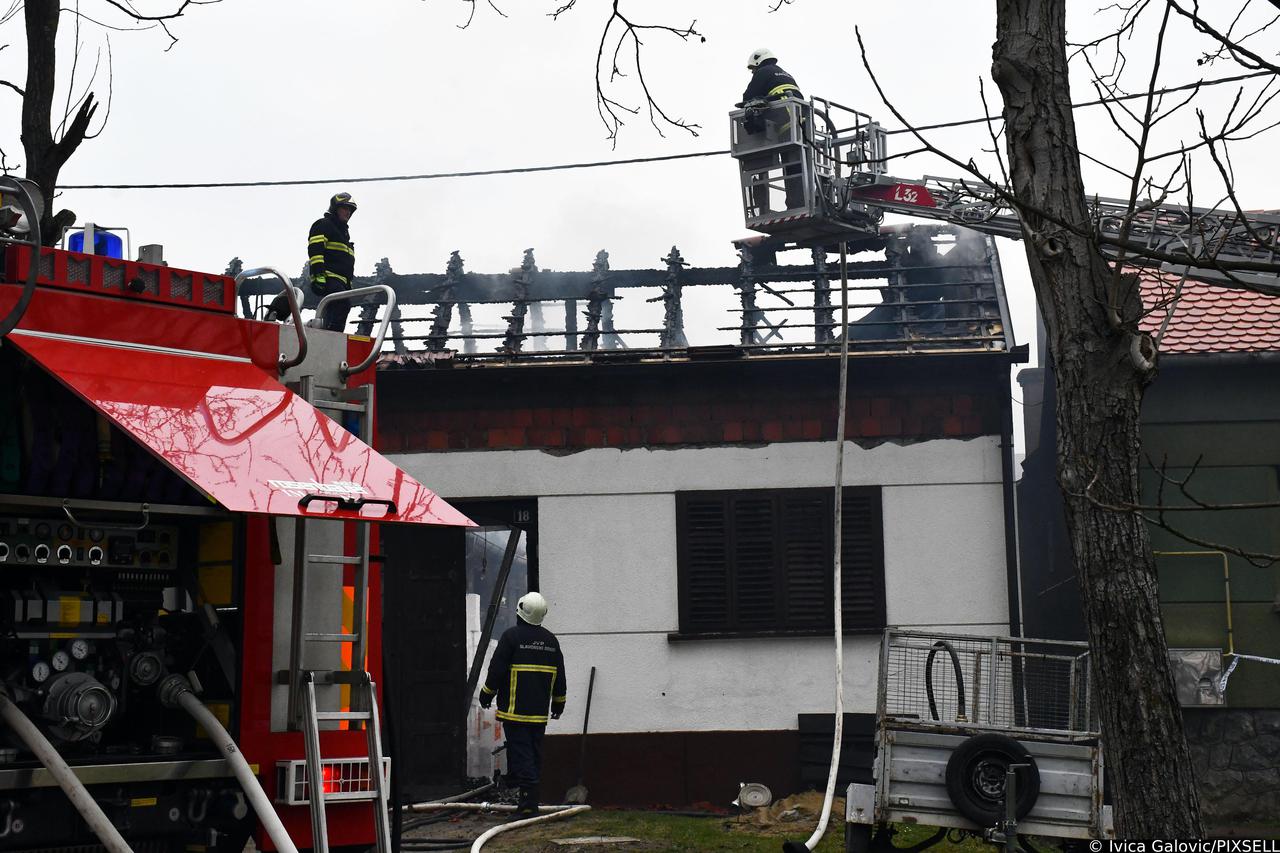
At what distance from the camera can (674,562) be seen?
45.1 ft

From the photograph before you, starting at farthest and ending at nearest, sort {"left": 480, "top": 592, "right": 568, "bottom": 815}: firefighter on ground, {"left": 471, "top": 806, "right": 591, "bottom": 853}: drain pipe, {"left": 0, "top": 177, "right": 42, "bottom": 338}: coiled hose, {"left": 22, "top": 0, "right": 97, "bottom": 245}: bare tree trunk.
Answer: {"left": 480, "top": 592, "right": 568, "bottom": 815}: firefighter on ground < {"left": 471, "top": 806, "right": 591, "bottom": 853}: drain pipe < {"left": 22, "top": 0, "right": 97, "bottom": 245}: bare tree trunk < {"left": 0, "top": 177, "right": 42, "bottom": 338}: coiled hose

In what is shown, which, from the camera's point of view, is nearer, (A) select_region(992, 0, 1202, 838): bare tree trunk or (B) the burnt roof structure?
(A) select_region(992, 0, 1202, 838): bare tree trunk

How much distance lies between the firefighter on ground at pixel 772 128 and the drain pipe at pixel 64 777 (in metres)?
9.93

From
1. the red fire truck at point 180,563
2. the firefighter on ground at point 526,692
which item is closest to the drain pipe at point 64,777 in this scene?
the red fire truck at point 180,563

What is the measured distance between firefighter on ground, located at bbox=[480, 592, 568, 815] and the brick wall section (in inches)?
101

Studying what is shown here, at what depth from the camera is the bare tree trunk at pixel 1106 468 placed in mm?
5820

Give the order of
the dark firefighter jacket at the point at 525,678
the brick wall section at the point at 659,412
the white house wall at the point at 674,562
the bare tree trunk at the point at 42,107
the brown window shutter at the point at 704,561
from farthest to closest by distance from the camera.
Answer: the brick wall section at the point at 659,412
the brown window shutter at the point at 704,561
the white house wall at the point at 674,562
the dark firefighter jacket at the point at 525,678
the bare tree trunk at the point at 42,107

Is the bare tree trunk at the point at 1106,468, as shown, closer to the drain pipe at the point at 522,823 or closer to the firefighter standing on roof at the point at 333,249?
the drain pipe at the point at 522,823

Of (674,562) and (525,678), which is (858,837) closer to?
(525,678)

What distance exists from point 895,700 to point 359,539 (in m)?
5.98

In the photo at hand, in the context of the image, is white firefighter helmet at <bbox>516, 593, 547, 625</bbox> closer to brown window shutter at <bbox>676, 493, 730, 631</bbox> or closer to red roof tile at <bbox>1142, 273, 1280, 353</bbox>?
brown window shutter at <bbox>676, 493, 730, 631</bbox>

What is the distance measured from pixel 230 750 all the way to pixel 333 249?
7.63m

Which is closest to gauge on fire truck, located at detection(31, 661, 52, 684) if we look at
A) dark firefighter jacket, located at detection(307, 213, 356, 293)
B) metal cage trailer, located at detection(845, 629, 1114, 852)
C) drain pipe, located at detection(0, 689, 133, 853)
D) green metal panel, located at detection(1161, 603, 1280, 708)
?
drain pipe, located at detection(0, 689, 133, 853)

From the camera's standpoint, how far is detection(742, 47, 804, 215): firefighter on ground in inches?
535
